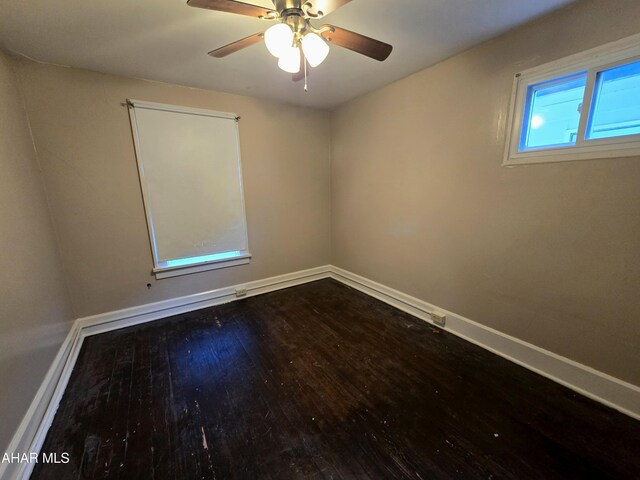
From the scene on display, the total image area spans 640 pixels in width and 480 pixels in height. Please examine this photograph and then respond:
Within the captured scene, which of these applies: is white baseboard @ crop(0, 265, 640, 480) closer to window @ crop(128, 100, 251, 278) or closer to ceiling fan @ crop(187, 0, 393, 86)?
window @ crop(128, 100, 251, 278)

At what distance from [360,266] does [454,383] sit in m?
1.74

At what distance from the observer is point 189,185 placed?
2639mm

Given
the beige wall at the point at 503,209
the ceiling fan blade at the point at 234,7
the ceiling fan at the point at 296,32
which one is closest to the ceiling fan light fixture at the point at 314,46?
the ceiling fan at the point at 296,32

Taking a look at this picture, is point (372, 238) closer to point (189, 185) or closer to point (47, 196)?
point (189, 185)

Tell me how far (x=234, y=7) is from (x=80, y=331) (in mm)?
2836

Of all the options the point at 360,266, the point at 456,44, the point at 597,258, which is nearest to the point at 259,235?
the point at 360,266

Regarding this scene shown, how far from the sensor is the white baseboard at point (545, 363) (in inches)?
57.6

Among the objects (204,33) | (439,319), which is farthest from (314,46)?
(439,319)

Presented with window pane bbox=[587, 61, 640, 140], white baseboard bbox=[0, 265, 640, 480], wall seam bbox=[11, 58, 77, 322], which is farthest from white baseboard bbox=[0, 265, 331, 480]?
window pane bbox=[587, 61, 640, 140]

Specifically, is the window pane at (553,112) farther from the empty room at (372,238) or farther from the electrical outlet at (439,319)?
the electrical outlet at (439,319)

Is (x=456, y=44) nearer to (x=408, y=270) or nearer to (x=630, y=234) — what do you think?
(x=630, y=234)

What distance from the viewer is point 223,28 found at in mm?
1602

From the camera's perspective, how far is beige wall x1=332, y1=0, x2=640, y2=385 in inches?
56.1

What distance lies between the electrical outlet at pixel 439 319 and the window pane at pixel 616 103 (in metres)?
1.61
